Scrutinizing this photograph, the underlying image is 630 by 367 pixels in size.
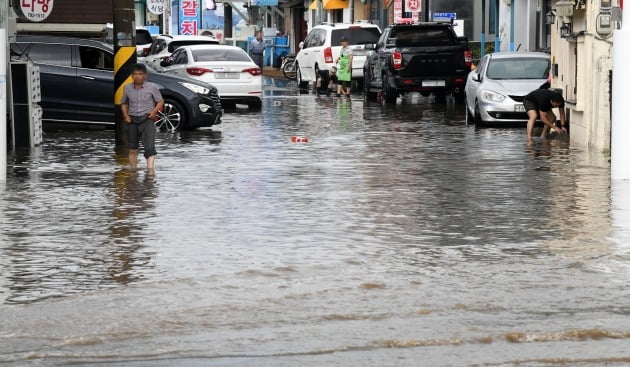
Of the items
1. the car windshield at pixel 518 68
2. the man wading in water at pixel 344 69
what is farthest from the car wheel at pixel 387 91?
the car windshield at pixel 518 68

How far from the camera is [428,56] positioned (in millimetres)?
36562

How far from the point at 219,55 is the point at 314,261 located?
74.7ft

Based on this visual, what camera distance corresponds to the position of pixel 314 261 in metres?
11.3

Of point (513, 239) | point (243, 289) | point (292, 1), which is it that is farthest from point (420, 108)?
point (292, 1)

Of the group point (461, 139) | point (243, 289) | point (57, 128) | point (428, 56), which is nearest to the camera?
point (243, 289)

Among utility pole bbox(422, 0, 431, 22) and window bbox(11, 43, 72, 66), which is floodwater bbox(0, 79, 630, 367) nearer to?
window bbox(11, 43, 72, 66)

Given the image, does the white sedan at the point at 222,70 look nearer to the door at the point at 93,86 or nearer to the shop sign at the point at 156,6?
the door at the point at 93,86

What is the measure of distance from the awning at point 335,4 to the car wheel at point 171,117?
4135 centimetres

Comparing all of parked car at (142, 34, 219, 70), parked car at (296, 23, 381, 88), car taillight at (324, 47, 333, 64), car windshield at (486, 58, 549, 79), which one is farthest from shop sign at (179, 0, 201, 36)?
car windshield at (486, 58, 549, 79)

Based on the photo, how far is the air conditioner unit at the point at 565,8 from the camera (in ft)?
76.3

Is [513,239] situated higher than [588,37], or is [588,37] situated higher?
[588,37]

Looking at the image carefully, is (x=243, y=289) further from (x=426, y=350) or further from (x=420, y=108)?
(x=420, y=108)

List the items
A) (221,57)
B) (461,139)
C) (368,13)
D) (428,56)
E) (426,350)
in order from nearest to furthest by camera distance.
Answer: (426,350) → (461,139) → (221,57) → (428,56) → (368,13)

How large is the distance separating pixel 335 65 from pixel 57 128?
17.3 meters
